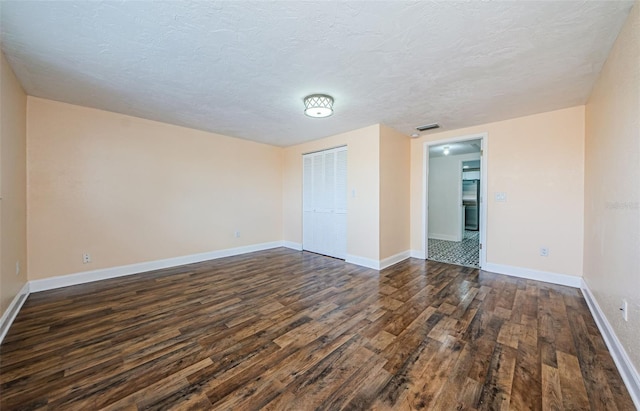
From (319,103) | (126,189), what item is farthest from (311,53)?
(126,189)

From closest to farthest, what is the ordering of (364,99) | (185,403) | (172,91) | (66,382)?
(185,403) < (66,382) < (172,91) < (364,99)

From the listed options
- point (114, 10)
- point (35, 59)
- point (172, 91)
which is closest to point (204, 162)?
point (172, 91)

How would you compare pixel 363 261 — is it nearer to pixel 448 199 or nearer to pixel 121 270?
pixel 121 270

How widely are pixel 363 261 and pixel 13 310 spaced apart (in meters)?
4.09

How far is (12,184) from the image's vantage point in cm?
240

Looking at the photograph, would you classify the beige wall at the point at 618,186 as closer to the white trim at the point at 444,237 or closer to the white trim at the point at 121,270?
the white trim at the point at 444,237

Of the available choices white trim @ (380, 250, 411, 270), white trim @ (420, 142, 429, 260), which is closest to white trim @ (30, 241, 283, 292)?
white trim @ (380, 250, 411, 270)

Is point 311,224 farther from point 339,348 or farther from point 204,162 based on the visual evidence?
point 339,348

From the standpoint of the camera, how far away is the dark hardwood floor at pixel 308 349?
140 cm

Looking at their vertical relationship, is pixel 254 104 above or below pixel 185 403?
above

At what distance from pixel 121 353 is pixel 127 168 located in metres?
2.80

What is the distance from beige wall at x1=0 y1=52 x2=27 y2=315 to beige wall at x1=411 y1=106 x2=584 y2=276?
18.2 feet

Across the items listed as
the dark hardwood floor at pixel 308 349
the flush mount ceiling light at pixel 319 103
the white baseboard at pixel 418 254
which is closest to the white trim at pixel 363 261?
the dark hardwood floor at pixel 308 349

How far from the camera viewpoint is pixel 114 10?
154 centimetres
